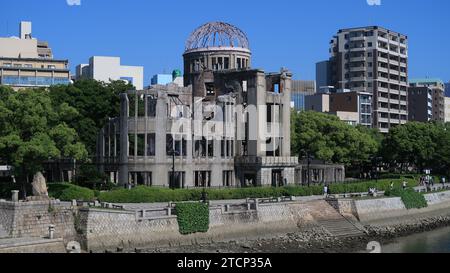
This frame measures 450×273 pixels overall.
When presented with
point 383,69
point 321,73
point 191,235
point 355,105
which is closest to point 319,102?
point 355,105

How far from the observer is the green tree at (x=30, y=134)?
47.9 m

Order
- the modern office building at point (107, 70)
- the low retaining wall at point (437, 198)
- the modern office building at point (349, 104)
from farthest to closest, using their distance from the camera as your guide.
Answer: the modern office building at point (107, 70) → the modern office building at point (349, 104) → the low retaining wall at point (437, 198)

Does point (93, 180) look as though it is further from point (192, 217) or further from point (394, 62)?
point (394, 62)

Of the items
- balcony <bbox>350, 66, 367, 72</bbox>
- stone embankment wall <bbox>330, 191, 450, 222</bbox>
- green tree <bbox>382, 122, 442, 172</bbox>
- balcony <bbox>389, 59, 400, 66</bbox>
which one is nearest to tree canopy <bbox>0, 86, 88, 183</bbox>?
stone embankment wall <bbox>330, 191, 450, 222</bbox>

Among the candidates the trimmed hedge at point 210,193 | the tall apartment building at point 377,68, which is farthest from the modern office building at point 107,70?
the trimmed hedge at point 210,193

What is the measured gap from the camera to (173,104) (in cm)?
7856

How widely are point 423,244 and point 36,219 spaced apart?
3345 centimetres

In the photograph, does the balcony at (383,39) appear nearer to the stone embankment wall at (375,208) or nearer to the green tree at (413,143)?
the green tree at (413,143)

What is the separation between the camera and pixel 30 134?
1980 inches

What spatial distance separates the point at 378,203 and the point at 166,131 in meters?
23.3

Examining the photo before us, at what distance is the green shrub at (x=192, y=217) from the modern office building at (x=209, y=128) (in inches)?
478

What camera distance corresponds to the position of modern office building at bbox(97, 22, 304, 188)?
67.4 meters
